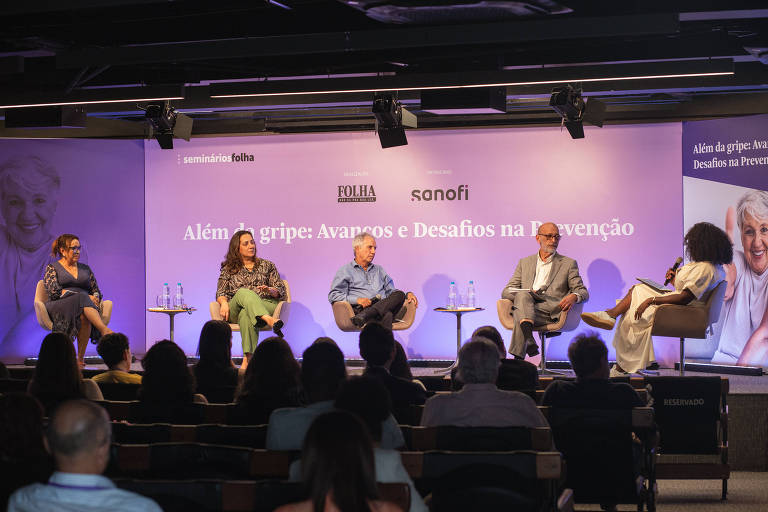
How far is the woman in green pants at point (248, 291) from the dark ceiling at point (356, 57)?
5.24 feet

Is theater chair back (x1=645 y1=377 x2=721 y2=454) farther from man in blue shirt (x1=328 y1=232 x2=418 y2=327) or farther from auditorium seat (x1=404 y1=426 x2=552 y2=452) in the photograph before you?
man in blue shirt (x1=328 y1=232 x2=418 y2=327)

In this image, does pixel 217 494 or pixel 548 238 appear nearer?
pixel 217 494

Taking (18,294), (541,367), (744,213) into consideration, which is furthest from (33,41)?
(744,213)

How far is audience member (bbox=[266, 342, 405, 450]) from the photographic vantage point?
3.42 meters

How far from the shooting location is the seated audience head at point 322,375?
149 inches

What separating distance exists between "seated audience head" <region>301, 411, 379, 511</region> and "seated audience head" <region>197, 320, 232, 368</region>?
3.07m

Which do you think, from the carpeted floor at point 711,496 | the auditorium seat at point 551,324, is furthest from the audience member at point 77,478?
the auditorium seat at point 551,324

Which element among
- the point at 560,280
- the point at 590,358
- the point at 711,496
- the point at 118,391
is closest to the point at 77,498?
the point at 590,358

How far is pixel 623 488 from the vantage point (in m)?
4.32

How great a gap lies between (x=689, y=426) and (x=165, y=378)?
3.02 meters

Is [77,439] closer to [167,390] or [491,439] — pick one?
[491,439]

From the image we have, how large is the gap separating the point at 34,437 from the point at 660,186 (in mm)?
8302

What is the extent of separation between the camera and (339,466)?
2.21m

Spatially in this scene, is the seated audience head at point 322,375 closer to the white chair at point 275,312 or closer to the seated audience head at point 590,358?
the seated audience head at point 590,358
